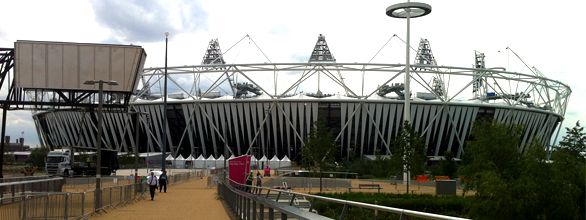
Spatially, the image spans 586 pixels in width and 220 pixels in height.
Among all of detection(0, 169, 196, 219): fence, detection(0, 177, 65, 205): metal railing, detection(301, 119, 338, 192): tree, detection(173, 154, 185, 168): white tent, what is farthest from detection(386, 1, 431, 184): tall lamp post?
detection(0, 169, 196, 219): fence

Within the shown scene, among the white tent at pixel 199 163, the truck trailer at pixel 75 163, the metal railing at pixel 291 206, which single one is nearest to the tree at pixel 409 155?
the truck trailer at pixel 75 163

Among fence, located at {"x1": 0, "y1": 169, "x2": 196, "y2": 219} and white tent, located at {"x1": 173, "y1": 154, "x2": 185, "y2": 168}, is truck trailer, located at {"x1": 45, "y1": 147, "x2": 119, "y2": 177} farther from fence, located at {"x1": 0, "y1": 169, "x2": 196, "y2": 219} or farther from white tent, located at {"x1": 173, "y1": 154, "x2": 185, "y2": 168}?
fence, located at {"x1": 0, "y1": 169, "x2": 196, "y2": 219}

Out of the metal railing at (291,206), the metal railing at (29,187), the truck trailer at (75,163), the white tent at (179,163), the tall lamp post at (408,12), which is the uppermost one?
the tall lamp post at (408,12)

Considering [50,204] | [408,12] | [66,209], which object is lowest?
[66,209]

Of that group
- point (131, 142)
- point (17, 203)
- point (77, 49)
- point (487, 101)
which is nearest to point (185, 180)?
point (77, 49)

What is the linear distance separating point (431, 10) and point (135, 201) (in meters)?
51.7

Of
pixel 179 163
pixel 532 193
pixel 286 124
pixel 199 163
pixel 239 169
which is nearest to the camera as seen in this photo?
pixel 532 193

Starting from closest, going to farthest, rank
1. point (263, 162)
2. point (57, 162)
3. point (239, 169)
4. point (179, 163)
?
point (239, 169), point (57, 162), point (263, 162), point (179, 163)

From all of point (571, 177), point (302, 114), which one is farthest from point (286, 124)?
point (571, 177)

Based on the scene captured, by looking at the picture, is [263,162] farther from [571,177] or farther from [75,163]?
[571,177]

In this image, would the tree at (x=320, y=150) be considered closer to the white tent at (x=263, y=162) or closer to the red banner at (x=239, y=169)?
the red banner at (x=239, y=169)

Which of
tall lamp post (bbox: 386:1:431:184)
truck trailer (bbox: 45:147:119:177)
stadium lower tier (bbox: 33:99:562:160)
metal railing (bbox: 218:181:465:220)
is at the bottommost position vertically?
truck trailer (bbox: 45:147:119:177)

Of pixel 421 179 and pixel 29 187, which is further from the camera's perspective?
pixel 421 179

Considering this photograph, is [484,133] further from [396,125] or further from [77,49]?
[396,125]
